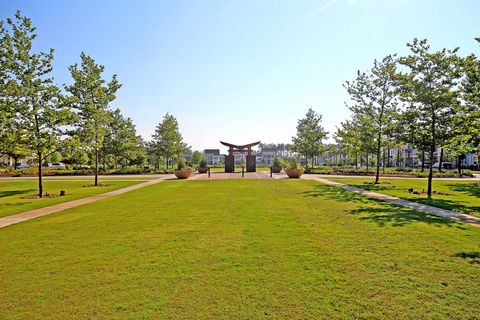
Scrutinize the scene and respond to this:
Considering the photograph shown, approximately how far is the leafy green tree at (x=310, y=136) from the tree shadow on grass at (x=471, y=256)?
42.1 m

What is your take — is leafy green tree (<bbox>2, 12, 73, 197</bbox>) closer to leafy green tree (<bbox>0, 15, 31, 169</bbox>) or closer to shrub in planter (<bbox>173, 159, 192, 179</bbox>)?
leafy green tree (<bbox>0, 15, 31, 169</bbox>)

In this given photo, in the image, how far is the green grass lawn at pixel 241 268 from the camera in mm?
4082

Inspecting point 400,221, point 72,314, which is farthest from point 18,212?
point 400,221

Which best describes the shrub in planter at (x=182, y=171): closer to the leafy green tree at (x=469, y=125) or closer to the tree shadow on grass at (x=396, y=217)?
the tree shadow on grass at (x=396, y=217)

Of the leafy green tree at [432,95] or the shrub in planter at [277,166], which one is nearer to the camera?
the leafy green tree at [432,95]

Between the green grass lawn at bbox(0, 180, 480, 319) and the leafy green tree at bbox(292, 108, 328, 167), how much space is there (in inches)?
1528

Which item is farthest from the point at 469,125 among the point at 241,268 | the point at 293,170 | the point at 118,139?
the point at 118,139

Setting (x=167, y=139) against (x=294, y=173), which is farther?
(x=167, y=139)

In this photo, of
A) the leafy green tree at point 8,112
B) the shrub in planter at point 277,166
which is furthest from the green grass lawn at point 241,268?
the shrub in planter at point 277,166

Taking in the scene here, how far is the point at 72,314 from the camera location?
3.99m

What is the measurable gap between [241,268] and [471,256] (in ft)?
15.5

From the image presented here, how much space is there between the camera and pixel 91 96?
80.6 ft

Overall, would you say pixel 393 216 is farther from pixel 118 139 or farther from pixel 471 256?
pixel 118 139

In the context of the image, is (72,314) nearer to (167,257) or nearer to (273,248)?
(167,257)
